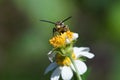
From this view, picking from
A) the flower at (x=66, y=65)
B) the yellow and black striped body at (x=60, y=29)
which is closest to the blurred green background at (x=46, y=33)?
the yellow and black striped body at (x=60, y=29)

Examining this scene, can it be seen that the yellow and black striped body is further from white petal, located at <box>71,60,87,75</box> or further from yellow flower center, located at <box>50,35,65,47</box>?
white petal, located at <box>71,60,87,75</box>

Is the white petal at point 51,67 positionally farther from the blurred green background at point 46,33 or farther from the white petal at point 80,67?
the blurred green background at point 46,33

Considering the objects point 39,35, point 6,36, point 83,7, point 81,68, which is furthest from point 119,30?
point 81,68

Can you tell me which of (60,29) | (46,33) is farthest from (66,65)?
(46,33)

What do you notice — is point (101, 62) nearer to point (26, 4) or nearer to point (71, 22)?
point (71, 22)

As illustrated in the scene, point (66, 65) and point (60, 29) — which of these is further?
point (60, 29)

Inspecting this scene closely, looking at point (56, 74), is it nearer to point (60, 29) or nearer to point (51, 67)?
point (51, 67)
